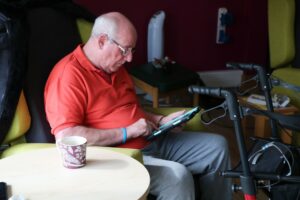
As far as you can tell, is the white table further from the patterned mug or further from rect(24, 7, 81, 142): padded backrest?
rect(24, 7, 81, 142): padded backrest

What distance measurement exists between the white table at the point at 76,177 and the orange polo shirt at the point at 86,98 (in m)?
0.22

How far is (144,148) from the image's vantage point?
6.15ft

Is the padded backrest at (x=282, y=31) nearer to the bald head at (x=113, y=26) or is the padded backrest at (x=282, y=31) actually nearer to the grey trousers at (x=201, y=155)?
the grey trousers at (x=201, y=155)

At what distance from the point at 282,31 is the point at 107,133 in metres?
1.81

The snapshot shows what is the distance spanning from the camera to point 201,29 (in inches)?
152

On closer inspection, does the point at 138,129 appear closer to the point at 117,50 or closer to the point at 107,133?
the point at 107,133

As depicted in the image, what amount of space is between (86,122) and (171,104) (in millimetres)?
1863

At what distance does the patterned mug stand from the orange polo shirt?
29 centimetres

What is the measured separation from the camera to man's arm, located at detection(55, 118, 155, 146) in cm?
Result: 159

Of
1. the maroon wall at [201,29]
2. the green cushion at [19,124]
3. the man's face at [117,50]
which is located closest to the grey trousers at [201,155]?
the man's face at [117,50]

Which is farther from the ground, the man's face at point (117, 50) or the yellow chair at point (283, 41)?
the man's face at point (117, 50)

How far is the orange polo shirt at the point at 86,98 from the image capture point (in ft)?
5.34

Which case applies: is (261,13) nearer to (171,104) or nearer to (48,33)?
(171,104)

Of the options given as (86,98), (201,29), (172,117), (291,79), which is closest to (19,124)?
(86,98)
